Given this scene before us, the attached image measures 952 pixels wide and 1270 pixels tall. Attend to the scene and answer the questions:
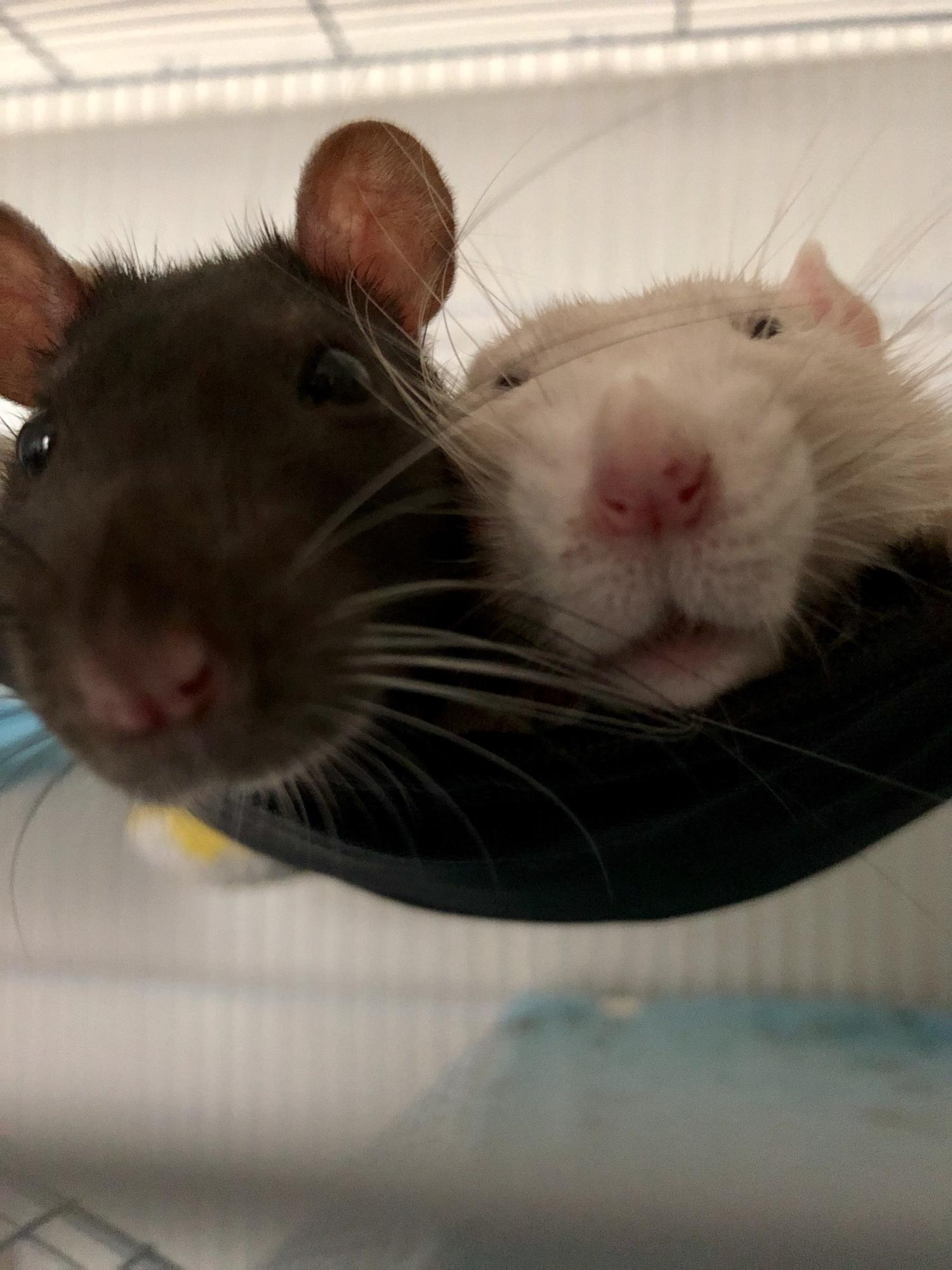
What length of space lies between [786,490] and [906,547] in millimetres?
182

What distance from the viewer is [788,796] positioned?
630mm

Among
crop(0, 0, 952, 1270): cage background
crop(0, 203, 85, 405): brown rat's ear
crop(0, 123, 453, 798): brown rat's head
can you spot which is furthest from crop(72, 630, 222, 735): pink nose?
crop(0, 0, 952, 1270): cage background

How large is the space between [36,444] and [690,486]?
40 cm

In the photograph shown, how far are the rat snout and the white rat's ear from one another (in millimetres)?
360

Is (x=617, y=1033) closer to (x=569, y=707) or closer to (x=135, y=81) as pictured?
(x=569, y=707)

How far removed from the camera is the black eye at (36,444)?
567 mm

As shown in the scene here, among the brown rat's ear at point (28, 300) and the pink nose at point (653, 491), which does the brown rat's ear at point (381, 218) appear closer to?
the brown rat's ear at point (28, 300)

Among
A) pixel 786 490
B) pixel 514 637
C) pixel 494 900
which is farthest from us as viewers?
pixel 494 900

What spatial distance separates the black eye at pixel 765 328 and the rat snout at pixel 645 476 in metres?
0.24

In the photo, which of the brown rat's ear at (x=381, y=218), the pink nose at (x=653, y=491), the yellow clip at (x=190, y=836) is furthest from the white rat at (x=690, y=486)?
the yellow clip at (x=190, y=836)

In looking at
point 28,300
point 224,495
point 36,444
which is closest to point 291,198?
point 28,300

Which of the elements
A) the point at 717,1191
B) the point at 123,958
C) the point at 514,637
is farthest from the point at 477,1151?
the point at 514,637

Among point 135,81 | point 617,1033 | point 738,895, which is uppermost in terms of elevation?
point 135,81

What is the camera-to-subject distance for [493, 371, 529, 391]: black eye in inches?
27.3
